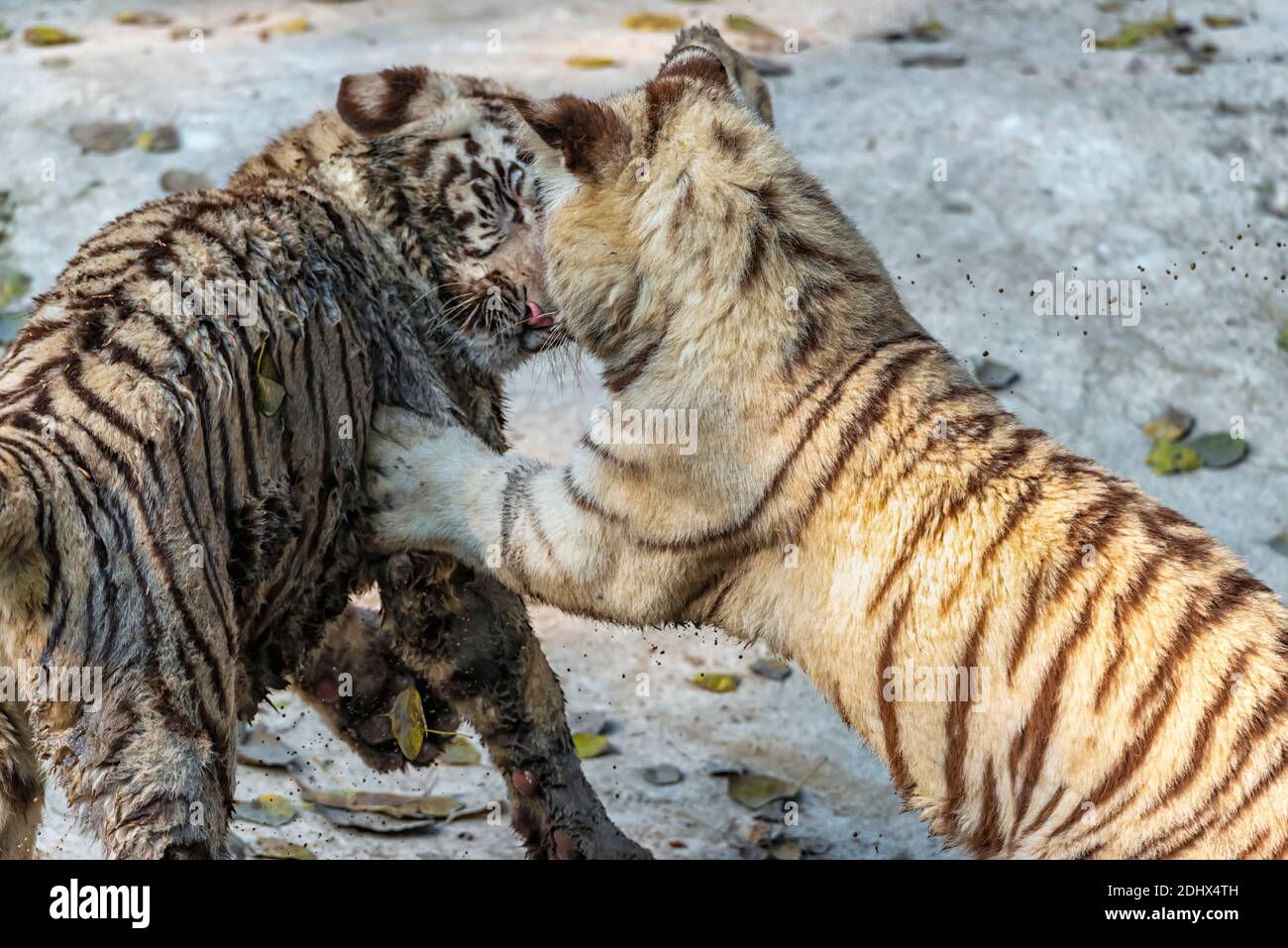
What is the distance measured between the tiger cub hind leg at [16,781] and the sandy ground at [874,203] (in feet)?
4.04

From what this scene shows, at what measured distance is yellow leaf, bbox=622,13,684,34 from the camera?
24.3 ft

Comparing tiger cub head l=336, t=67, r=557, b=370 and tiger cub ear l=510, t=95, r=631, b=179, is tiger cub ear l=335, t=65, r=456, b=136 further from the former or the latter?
tiger cub ear l=510, t=95, r=631, b=179

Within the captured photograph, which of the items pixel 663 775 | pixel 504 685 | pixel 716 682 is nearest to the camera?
pixel 504 685

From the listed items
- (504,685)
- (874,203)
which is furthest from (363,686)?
(874,203)

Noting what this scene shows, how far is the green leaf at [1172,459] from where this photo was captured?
16.7 ft

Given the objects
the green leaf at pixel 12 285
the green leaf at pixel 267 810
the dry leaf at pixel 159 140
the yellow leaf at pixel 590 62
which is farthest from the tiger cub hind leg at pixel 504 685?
the yellow leaf at pixel 590 62

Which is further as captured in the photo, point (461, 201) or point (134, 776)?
point (461, 201)

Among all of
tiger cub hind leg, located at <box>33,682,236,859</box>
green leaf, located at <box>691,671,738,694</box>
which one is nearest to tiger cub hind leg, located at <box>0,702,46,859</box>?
tiger cub hind leg, located at <box>33,682,236,859</box>

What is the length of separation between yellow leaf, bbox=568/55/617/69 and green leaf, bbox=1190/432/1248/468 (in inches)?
122

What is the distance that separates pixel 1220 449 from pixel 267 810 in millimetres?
3258

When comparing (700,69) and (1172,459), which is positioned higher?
(700,69)

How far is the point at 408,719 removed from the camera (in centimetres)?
359

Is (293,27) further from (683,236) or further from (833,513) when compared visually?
(833,513)

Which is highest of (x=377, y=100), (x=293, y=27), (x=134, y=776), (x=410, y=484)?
(x=377, y=100)
